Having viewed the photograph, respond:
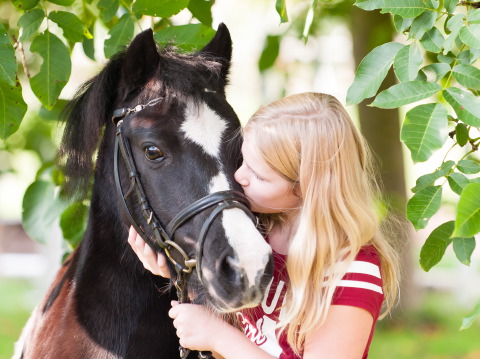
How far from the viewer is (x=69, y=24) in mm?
2330

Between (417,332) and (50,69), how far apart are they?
5.73 metres

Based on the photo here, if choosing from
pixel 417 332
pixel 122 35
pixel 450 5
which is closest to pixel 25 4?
pixel 122 35

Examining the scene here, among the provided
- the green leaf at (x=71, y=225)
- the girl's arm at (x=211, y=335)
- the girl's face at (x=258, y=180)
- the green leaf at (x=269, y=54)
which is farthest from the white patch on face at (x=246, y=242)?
the green leaf at (x=269, y=54)

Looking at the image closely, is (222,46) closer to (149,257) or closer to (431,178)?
(149,257)

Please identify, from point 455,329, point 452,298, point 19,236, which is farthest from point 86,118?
point 19,236

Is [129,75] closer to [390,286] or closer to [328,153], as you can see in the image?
[328,153]

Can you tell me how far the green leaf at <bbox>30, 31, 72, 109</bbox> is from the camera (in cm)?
220

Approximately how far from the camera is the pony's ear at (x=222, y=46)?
2.41m

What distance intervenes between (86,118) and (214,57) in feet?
1.66

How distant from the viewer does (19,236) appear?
10391mm

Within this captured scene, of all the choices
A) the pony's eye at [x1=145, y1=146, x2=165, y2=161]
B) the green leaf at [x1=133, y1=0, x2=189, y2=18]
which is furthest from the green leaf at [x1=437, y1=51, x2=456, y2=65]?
the green leaf at [x1=133, y1=0, x2=189, y2=18]

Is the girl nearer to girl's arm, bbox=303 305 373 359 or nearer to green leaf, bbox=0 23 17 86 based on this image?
girl's arm, bbox=303 305 373 359

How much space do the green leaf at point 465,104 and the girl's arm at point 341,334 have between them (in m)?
0.62

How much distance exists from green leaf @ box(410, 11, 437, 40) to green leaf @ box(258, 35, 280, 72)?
208cm
